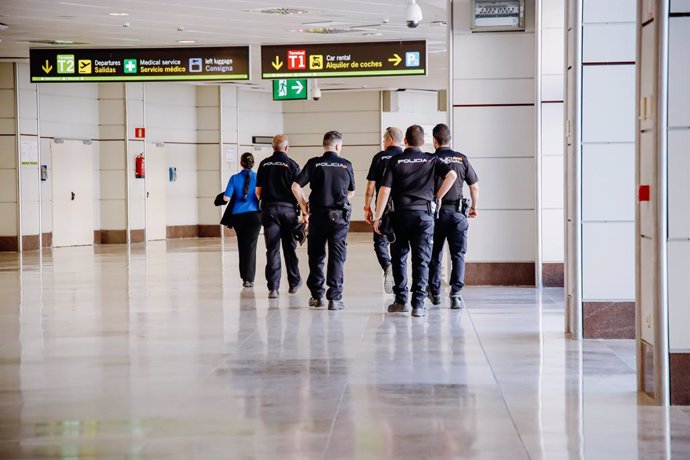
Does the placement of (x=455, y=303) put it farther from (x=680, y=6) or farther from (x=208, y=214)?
(x=208, y=214)

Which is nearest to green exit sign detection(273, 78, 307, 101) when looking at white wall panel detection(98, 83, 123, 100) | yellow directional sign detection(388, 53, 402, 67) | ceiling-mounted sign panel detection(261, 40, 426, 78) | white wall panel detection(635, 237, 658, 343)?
ceiling-mounted sign panel detection(261, 40, 426, 78)

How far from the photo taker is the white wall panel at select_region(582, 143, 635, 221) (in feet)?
27.7

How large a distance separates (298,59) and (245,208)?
5687 mm

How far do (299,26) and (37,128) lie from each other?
755 centimetres

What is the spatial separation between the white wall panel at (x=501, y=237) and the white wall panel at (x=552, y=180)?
0.97 feet

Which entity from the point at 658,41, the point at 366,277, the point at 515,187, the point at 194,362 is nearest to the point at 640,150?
the point at 658,41

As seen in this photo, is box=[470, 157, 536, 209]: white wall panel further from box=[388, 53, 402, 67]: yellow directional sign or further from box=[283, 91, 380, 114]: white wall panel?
box=[283, 91, 380, 114]: white wall panel

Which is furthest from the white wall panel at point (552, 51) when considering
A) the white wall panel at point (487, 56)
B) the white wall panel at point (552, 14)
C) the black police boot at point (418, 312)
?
the black police boot at point (418, 312)

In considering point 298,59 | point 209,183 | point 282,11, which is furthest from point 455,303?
point 209,183

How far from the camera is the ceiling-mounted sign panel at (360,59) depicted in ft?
58.4

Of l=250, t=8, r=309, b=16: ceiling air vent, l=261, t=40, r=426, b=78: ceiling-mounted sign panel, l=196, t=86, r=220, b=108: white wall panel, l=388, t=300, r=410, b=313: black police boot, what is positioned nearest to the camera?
l=388, t=300, r=410, b=313: black police boot

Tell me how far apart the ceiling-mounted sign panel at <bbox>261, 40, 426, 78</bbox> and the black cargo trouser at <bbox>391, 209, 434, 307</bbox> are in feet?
26.1

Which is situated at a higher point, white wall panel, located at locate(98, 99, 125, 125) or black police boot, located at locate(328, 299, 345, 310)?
white wall panel, located at locate(98, 99, 125, 125)

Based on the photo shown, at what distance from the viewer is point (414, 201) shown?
394 inches
